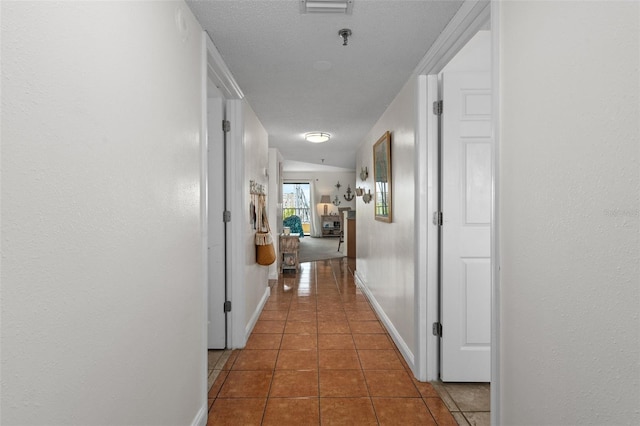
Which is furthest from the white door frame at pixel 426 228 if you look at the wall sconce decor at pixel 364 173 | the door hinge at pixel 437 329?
the wall sconce decor at pixel 364 173

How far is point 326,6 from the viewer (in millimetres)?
1693

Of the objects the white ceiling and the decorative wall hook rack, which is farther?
the decorative wall hook rack

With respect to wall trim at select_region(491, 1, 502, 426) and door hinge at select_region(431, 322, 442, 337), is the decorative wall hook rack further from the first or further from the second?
wall trim at select_region(491, 1, 502, 426)

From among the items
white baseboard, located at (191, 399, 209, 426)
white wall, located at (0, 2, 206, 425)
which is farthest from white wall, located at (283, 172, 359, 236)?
white wall, located at (0, 2, 206, 425)

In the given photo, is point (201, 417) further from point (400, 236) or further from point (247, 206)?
point (400, 236)

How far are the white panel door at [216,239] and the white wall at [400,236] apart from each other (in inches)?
57.9

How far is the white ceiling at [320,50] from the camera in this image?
1.75 m

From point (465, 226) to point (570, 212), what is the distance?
140 cm

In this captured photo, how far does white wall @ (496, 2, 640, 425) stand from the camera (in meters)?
0.83

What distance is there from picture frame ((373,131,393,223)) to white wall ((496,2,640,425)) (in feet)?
6.33

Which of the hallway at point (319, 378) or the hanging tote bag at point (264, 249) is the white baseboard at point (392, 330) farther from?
the hanging tote bag at point (264, 249)

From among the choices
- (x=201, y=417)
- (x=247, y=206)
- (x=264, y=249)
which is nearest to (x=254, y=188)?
(x=247, y=206)

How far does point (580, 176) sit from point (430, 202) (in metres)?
1.45

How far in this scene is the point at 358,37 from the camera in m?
2.02
